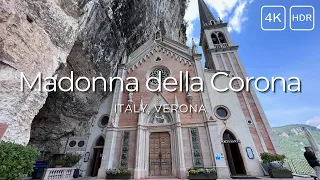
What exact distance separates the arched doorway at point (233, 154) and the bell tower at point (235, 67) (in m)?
1.62

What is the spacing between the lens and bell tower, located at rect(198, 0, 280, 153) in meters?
13.3

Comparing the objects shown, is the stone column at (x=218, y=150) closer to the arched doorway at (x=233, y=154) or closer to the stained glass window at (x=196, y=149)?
the stained glass window at (x=196, y=149)

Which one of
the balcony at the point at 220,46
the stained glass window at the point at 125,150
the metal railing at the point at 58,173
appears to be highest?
the balcony at the point at 220,46

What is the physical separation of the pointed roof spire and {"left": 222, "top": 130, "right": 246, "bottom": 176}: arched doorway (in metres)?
18.5

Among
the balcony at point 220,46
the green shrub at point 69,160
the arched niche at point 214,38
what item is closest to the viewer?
the green shrub at point 69,160

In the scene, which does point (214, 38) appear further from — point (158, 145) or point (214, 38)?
point (158, 145)

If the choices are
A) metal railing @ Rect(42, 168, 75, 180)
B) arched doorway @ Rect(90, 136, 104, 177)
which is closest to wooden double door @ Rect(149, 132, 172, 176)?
arched doorway @ Rect(90, 136, 104, 177)

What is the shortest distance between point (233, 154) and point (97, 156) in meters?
11.8

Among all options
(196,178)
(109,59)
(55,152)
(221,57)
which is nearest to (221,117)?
(196,178)

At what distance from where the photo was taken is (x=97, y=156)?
46.9 feet

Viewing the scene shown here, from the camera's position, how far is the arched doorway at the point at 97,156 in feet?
45.6

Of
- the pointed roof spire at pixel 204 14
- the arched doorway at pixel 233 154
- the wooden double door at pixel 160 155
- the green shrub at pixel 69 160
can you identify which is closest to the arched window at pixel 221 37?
the pointed roof spire at pixel 204 14

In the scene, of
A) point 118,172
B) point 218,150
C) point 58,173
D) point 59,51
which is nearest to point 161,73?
point 218,150

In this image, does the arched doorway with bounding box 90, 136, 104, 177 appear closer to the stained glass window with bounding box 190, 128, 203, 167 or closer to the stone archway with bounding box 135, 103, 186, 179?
the stone archway with bounding box 135, 103, 186, 179
